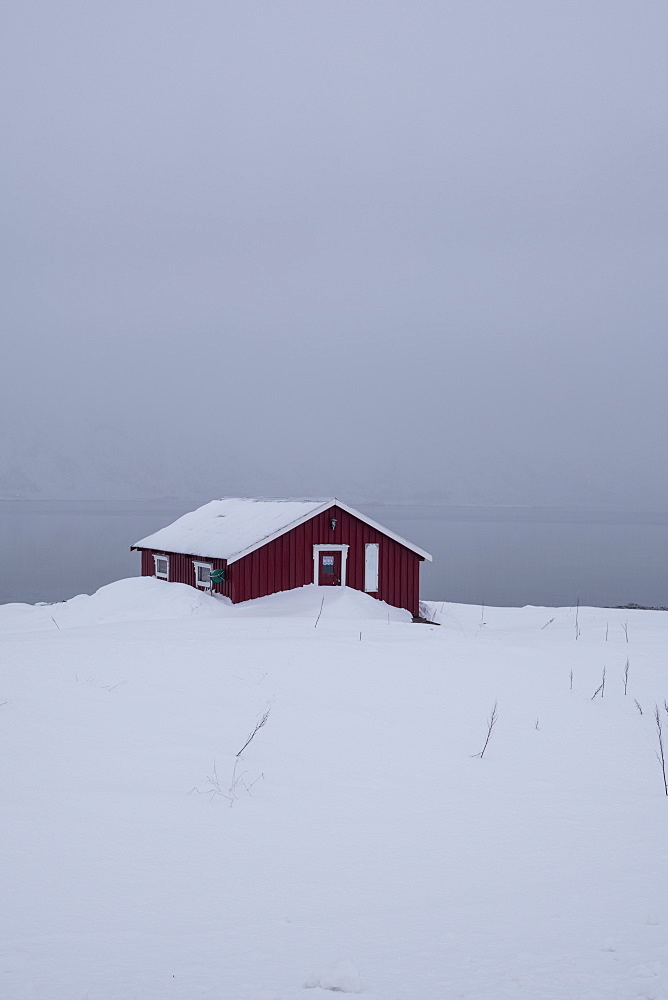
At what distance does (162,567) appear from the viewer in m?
30.2

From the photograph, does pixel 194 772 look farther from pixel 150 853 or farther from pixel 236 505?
pixel 236 505

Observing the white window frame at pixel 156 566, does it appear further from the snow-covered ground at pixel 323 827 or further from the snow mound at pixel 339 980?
the snow mound at pixel 339 980

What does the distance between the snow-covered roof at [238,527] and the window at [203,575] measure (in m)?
0.46

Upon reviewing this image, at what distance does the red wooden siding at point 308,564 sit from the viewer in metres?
24.8

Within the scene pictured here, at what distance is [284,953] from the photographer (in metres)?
4.52

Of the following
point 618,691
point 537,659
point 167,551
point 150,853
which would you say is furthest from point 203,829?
point 167,551

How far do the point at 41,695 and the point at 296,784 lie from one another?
3.43m

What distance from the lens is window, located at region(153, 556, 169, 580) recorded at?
97.7 ft

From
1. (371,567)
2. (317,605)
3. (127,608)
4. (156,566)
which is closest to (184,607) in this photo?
(127,608)

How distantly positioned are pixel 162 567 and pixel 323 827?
24.6 metres

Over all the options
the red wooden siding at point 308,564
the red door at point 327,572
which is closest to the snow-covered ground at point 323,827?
the red wooden siding at point 308,564

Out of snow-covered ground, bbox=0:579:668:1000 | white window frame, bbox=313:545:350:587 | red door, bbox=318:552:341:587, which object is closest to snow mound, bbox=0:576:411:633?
white window frame, bbox=313:545:350:587

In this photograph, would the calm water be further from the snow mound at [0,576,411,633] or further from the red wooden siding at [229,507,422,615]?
the snow mound at [0,576,411,633]

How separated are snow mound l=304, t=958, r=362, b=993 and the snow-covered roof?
796 inches
